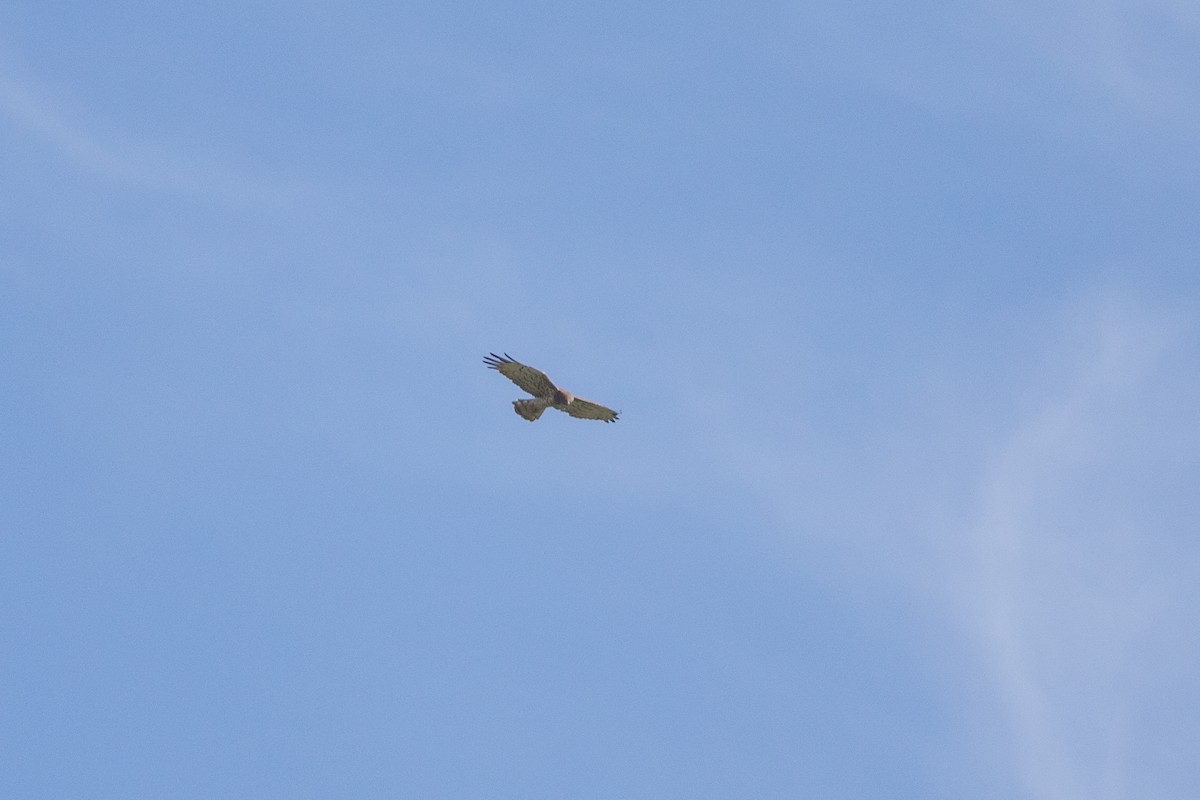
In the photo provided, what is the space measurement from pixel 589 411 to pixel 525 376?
1959mm

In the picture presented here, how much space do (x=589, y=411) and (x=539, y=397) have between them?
52.5 inches

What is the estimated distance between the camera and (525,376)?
80562 mm

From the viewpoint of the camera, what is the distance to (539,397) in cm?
8100

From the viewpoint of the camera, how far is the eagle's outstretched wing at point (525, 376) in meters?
80.2

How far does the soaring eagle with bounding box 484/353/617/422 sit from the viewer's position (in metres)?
80.3

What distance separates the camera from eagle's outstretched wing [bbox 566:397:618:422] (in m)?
81.2

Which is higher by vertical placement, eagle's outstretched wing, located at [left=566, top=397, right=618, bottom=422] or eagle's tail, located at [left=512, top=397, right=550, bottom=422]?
eagle's outstretched wing, located at [left=566, top=397, right=618, bottom=422]

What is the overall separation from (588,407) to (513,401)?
1737 mm

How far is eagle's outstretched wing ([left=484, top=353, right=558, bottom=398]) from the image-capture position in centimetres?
8019

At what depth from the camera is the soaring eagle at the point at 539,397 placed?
80.3 meters

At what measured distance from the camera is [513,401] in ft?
266

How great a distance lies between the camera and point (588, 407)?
81.4 metres

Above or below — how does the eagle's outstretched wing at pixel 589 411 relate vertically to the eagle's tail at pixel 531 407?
above
